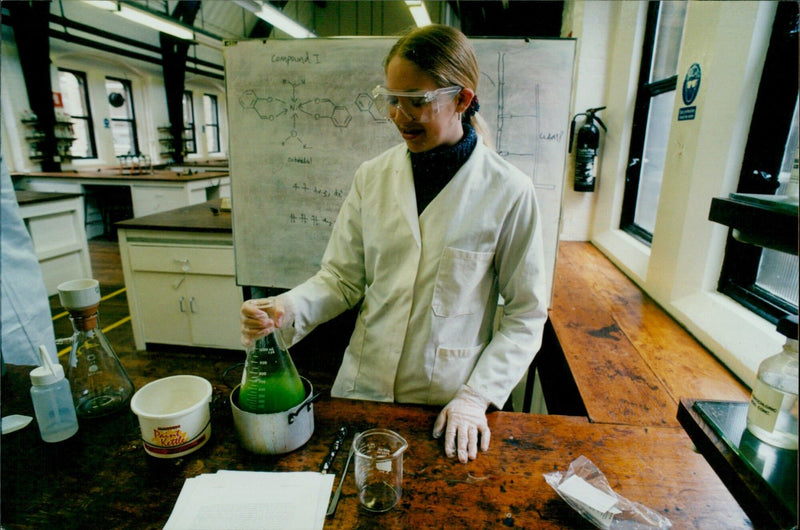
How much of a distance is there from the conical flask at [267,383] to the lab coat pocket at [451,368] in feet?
1.51

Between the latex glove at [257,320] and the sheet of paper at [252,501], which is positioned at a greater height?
the latex glove at [257,320]

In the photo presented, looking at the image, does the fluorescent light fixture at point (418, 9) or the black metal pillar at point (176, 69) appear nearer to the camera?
the fluorescent light fixture at point (418, 9)

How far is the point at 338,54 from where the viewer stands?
210cm

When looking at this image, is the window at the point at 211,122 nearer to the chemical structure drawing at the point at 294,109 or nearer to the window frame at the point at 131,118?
the window frame at the point at 131,118

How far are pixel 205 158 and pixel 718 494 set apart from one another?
11.5 metres

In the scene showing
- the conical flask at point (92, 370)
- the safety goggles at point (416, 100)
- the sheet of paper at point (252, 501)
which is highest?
the safety goggles at point (416, 100)

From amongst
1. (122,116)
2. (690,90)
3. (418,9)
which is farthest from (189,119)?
(690,90)

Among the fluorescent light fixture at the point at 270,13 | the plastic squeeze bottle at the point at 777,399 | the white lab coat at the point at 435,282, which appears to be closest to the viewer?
the plastic squeeze bottle at the point at 777,399

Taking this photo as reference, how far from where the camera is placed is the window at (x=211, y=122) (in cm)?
1109

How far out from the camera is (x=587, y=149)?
10.5 feet

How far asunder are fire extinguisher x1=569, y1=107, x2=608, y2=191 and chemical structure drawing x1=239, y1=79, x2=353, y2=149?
1883 millimetres

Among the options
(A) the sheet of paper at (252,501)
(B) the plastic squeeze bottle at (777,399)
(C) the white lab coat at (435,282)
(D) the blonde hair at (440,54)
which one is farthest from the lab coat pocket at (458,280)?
(B) the plastic squeeze bottle at (777,399)

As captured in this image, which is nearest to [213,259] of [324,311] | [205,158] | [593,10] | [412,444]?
[324,311]

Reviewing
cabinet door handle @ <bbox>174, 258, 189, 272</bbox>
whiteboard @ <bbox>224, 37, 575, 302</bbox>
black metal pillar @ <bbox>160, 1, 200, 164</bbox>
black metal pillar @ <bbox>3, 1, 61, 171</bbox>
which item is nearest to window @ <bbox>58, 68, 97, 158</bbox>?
black metal pillar @ <bbox>3, 1, 61, 171</bbox>
